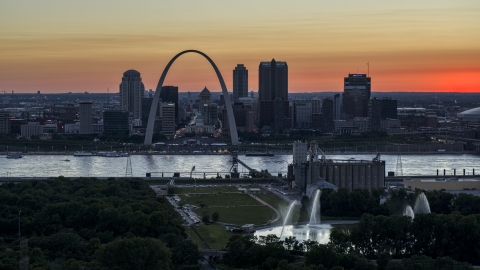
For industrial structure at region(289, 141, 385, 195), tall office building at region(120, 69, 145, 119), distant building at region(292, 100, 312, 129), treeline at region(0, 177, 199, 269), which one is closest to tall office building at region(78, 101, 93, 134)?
tall office building at region(120, 69, 145, 119)

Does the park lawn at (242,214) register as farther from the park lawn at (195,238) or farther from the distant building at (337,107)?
the distant building at (337,107)

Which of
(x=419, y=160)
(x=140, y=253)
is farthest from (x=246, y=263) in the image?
(x=419, y=160)

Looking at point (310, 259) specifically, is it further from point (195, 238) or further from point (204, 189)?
point (204, 189)

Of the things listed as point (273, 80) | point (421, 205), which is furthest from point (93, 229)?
point (273, 80)

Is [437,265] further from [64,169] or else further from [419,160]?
[419,160]

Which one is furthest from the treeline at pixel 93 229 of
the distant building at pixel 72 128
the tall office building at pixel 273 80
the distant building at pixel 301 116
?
the tall office building at pixel 273 80

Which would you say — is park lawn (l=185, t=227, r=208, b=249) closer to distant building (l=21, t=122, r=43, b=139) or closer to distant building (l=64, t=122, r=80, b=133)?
distant building (l=21, t=122, r=43, b=139)
